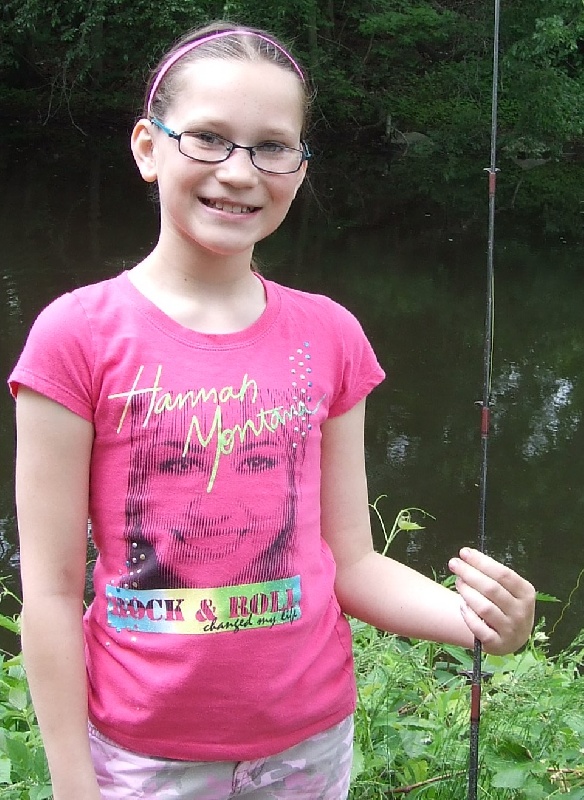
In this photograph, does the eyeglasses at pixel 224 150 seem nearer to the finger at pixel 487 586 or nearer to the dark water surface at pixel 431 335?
the finger at pixel 487 586

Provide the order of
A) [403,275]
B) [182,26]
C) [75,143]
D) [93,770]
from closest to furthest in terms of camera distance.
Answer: [93,770] < [403,275] < [182,26] < [75,143]

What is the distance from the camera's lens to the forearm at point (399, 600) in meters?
1.30

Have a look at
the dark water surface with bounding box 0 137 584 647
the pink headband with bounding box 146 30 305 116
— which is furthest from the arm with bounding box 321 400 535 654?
the dark water surface with bounding box 0 137 584 647

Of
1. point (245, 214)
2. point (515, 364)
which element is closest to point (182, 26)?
point (515, 364)

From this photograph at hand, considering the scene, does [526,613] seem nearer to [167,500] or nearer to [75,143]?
[167,500]

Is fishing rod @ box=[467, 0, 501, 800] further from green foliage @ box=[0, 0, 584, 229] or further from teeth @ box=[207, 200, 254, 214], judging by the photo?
Answer: green foliage @ box=[0, 0, 584, 229]

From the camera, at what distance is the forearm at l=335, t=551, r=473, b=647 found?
1299 mm

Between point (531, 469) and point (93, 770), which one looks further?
point (531, 469)

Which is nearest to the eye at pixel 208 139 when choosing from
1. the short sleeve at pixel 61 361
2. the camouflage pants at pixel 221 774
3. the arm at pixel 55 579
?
the short sleeve at pixel 61 361

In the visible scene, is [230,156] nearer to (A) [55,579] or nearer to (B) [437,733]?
(A) [55,579]

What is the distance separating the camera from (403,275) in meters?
10.1

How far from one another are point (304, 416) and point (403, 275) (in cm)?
899

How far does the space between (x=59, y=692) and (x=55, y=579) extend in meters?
0.13

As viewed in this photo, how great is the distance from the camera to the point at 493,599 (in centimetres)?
114
